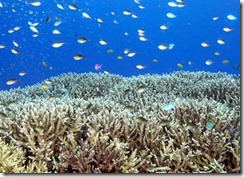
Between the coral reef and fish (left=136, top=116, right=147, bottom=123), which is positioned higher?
fish (left=136, top=116, right=147, bottom=123)

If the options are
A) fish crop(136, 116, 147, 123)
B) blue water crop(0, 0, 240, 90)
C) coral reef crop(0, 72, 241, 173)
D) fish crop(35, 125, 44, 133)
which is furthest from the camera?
blue water crop(0, 0, 240, 90)

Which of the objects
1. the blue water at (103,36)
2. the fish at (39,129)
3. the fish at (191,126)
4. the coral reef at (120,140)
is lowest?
the blue water at (103,36)

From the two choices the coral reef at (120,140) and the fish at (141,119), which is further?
the fish at (141,119)

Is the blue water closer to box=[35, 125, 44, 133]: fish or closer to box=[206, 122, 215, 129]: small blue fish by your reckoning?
box=[35, 125, 44, 133]: fish

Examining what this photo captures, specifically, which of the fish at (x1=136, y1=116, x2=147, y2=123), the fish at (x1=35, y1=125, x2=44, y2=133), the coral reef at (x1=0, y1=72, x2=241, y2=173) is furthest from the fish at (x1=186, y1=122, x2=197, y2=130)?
the fish at (x1=35, y1=125, x2=44, y2=133)

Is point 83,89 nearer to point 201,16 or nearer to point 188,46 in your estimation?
point 201,16

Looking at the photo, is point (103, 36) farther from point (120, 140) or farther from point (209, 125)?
point (209, 125)

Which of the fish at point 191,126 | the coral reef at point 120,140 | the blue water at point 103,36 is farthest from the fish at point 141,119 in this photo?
the blue water at point 103,36

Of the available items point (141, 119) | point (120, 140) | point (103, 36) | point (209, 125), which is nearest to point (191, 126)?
point (209, 125)

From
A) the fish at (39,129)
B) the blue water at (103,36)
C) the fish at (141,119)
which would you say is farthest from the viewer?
the blue water at (103,36)

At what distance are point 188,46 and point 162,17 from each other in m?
12.5

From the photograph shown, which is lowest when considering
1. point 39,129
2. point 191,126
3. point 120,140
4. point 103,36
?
point 103,36

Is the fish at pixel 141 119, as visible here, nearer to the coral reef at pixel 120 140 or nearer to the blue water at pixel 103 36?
the coral reef at pixel 120 140

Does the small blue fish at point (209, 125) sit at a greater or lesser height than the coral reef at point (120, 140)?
greater
